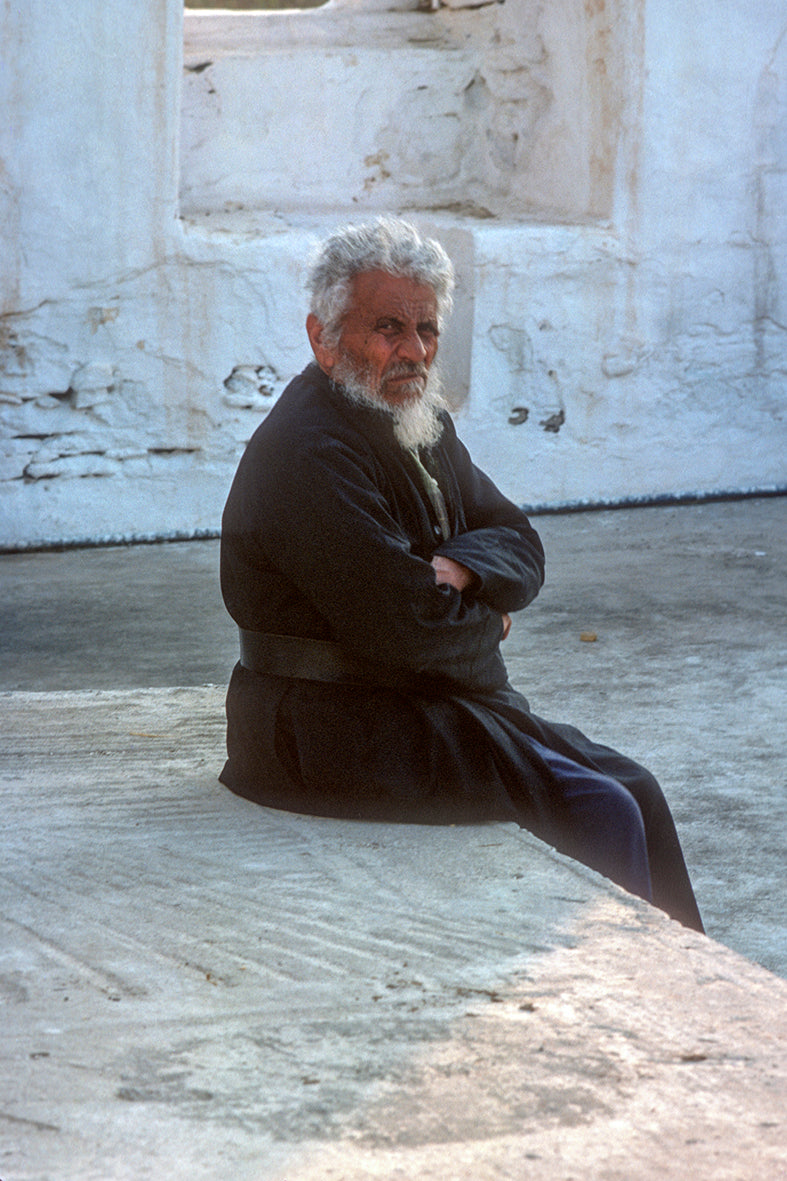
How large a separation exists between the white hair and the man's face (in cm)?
1

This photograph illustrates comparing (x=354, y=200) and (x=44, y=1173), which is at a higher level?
(x=354, y=200)

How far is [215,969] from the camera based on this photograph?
1988 millimetres

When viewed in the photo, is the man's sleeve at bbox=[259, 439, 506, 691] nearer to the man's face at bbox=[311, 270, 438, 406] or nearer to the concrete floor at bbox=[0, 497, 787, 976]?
the man's face at bbox=[311, 270, 438, 406]

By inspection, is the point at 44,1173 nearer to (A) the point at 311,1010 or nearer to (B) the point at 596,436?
(A) the point at 311,1010

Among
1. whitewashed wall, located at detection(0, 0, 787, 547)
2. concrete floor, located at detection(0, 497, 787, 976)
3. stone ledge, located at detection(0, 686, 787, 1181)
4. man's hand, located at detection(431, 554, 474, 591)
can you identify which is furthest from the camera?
whitewashed wall, located at detection(0, 0, 787, 547)

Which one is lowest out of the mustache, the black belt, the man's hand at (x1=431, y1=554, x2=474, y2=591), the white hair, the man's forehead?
the black belt

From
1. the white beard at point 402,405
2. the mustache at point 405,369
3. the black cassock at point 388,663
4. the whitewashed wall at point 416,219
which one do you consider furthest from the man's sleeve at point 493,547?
the whitewashed wall at point 416,219

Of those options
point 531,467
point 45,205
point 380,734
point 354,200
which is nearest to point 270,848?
point 380,734

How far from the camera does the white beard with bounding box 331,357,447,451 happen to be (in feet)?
8.23

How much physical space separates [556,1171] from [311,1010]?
1.59ft

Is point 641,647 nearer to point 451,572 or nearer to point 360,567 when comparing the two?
point 451,572

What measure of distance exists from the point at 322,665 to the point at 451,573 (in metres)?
0.29

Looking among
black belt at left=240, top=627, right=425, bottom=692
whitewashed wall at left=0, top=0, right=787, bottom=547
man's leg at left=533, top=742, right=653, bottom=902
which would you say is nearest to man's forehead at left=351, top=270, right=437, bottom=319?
black belt at left=240, top=627, right=425, bottom=692

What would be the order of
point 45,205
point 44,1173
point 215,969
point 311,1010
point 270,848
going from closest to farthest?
point 44,1173, point 311,1010, point 215,969, point 270,848, point 45,205
